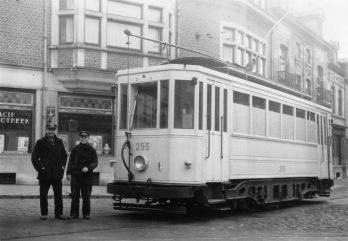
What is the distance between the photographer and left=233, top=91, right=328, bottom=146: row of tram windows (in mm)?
11203

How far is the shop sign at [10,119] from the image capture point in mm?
16734

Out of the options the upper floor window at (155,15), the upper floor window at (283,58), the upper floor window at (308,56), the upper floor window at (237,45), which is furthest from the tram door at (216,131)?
the upper floor window at (308,56)

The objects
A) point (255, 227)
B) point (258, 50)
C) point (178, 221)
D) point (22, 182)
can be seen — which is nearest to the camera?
point (255, 227)

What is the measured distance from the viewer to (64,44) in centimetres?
1742

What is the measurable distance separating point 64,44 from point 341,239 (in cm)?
1227

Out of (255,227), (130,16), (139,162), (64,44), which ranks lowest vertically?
(255,227)

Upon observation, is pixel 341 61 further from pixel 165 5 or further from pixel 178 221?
pixel 178 221

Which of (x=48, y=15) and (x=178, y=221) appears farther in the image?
(x=48, y=15)

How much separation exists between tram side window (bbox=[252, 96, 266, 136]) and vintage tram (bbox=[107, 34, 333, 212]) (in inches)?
0.9

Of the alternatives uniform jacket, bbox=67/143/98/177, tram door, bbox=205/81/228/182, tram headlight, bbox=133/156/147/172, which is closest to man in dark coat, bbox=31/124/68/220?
uniform jacket, bbox=67/143/98/177

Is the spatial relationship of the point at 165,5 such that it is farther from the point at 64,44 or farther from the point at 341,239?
the point at 341,239

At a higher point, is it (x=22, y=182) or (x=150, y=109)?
(x=150, y=109)

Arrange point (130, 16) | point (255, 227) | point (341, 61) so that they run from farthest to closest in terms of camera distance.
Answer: point (341, 61), point (130, 16), point (255, 227)

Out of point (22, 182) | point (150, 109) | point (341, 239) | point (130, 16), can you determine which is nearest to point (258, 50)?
point (130, 16)
